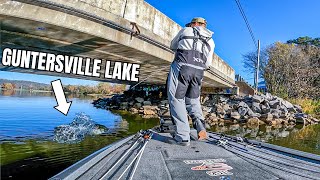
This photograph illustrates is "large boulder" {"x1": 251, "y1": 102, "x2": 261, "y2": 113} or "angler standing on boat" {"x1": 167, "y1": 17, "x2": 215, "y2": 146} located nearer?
"angler standing on boat" {"x1": 167, "y1": 17, "x2": 215, "y2": 146}

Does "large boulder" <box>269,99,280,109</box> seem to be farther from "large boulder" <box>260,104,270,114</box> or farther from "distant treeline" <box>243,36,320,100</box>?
"distant treeline" <box>243,36,320,100</box>

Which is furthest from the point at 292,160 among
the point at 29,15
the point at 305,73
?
the point at 305,73

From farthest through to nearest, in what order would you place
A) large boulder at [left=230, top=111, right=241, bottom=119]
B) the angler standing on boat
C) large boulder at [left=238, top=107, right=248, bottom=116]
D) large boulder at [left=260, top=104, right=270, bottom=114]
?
large boulder at [left=260, top=104, right=270, bottom=114], large boulder at [left=238, top=107, right=248, bottom=116], large boulder at [left=230, top=111, right=241, bottom=119], the angler standing on boat

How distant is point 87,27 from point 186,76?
379 centimetres

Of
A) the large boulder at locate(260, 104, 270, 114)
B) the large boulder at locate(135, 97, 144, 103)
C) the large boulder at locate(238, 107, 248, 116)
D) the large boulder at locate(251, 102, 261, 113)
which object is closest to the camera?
the large boulder at locate(238, 107, 248, 116)

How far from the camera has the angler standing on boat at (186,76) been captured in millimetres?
3363

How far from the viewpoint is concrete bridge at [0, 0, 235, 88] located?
17.5 ft

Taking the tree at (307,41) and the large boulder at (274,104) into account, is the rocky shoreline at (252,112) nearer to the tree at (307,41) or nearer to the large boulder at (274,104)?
the large boulder at (274,104)

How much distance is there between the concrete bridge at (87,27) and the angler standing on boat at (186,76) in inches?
128

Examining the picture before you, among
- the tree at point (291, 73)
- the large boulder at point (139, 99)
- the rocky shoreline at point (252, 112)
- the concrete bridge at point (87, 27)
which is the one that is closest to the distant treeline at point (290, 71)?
the tree at point (291, 73)

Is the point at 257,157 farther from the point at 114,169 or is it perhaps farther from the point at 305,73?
the point at 305,73

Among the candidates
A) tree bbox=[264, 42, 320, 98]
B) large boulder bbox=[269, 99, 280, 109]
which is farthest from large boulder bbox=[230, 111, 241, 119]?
tree bbox=[264, 42, 320, 98]

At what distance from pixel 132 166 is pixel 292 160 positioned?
5.35 feet

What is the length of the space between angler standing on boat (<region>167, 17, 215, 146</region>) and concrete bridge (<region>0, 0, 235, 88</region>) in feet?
10.6
